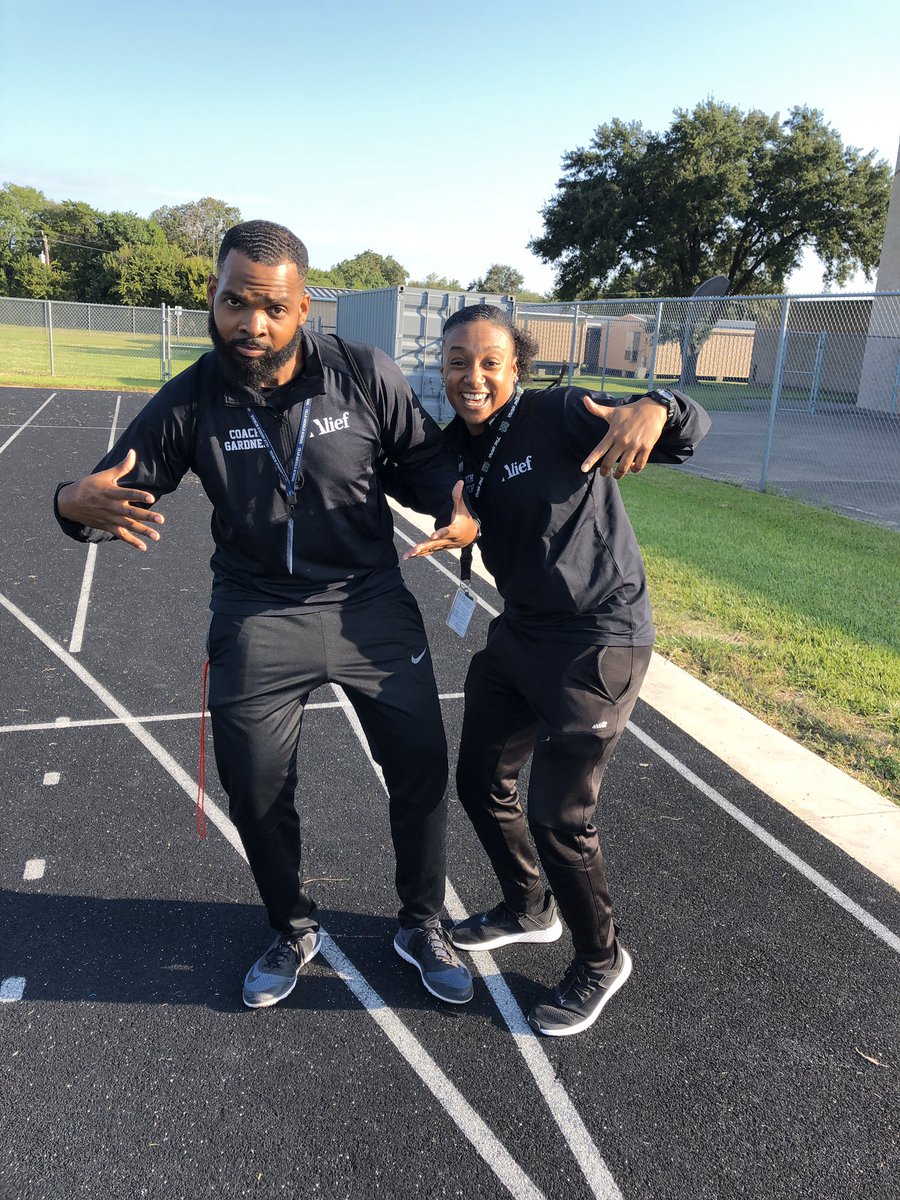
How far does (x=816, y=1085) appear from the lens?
258 cm

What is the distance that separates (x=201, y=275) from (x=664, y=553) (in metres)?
48.1

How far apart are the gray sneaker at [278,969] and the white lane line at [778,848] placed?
2051 mm

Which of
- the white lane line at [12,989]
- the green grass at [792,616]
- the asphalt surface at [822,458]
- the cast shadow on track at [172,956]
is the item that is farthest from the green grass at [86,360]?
the white lane line at [12,989]

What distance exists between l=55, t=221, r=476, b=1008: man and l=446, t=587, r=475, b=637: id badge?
175 millimetres

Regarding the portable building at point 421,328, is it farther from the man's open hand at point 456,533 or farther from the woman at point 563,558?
the man's open hand at point 456,533

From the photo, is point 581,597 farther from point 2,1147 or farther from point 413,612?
point 2,1147

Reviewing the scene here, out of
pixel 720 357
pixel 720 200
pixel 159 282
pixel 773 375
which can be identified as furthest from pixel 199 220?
pixel 773 375

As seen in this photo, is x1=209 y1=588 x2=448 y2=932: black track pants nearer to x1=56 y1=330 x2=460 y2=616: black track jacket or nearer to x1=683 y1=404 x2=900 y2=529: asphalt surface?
x1=56 y1=330 x2=460 y2=616: black track jacket

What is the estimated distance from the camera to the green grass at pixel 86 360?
83.6 ft

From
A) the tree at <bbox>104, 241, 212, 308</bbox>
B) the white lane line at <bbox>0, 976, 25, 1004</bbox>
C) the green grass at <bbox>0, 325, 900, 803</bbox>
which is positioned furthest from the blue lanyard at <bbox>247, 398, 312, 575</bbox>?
the tree at <bbox>104, 241, 212, 308</bbox>

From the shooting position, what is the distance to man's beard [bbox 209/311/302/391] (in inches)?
96.6

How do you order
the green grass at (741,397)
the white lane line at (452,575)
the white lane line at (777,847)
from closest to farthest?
the white lane line at (777,847) → the white lane line at (452,575) → the green grass at (741,397)

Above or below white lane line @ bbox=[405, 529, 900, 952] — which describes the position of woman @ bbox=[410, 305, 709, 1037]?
above

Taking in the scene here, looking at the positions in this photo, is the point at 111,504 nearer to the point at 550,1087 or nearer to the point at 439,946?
the point at 439,946
